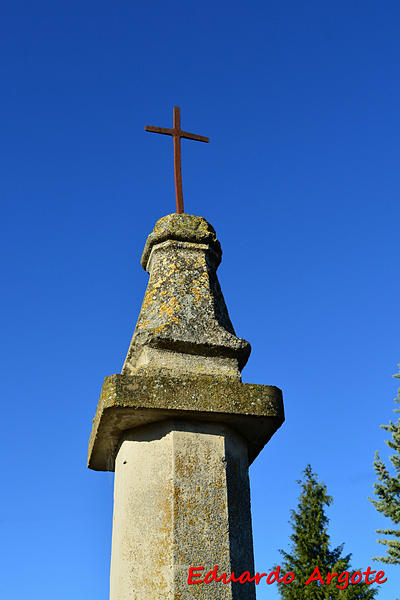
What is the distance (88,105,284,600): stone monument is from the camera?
3.12 m

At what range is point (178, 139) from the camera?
482 cm

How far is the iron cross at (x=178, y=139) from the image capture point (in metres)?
4.52

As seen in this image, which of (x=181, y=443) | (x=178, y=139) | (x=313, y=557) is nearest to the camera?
(x=181, y=443)

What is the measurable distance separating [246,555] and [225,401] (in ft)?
2.86

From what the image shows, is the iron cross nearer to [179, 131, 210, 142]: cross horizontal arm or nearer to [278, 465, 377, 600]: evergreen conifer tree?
[179, 131, 210, 142]: cross horizontal arm

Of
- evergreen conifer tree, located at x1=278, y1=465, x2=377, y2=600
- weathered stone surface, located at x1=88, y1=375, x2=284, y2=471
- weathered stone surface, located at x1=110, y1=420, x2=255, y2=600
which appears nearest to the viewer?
weathered stone surface, located at x1=110, y1=420, x2=255, y2=600

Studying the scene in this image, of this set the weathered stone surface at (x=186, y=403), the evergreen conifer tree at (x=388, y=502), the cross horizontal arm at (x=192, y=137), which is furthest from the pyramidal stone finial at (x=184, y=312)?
the evergreen conifer tree at (x=388, y=502)

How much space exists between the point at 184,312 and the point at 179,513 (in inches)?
50.0

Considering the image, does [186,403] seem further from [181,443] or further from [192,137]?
[192,137]

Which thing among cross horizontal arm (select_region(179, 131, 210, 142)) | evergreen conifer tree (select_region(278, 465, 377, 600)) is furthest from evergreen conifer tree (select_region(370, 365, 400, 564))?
cross horizontal arm (select_region(179, 131, 210, 142))

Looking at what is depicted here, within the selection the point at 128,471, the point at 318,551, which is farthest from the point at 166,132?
the point at 318,551

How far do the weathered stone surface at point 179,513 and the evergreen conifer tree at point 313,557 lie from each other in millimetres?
17818

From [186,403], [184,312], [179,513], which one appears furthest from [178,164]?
[179,513]

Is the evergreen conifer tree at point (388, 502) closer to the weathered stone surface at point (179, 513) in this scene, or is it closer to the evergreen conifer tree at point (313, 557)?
the evergreen conifer tree at point (313, 557)
